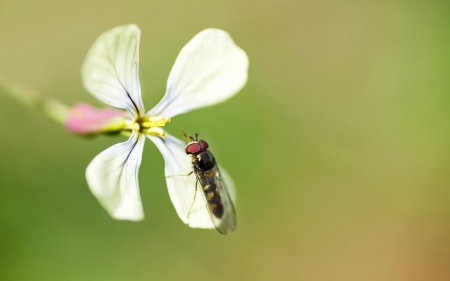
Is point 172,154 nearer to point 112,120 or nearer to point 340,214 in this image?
point 112,120

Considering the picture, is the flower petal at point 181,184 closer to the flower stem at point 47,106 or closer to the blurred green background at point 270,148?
the flower stem at point 47,106

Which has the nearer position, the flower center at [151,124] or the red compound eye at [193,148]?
the flower center at [151,124]

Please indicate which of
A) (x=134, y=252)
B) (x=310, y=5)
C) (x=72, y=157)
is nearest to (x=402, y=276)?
(x=134, y=252)

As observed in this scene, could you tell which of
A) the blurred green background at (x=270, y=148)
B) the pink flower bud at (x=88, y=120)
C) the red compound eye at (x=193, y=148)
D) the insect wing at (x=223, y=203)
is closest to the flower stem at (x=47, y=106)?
the pink flower bud at (x=88, y=120)

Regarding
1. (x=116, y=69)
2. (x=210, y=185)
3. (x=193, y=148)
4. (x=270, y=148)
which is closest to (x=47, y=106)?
(x=116, y=69)

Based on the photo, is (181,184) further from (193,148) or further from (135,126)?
(135,126)

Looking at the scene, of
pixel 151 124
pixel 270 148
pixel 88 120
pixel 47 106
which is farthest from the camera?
pixel 270 148

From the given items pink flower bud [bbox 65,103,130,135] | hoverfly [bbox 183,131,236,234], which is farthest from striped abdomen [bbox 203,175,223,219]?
pink flower bud [bbox 65,103,130,135]
